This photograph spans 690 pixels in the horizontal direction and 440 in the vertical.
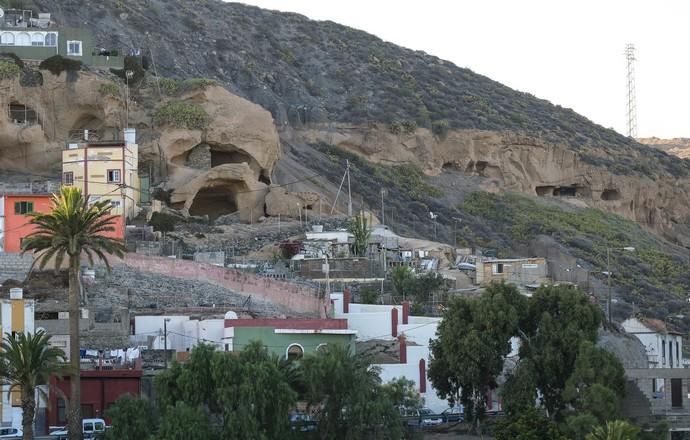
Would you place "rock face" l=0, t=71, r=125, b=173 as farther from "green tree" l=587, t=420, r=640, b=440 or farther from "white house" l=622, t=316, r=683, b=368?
"green tree" l=587, t=420, r=640, b=440

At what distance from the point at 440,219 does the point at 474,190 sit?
9.10 metres

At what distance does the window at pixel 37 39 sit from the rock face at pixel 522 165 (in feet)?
86.0

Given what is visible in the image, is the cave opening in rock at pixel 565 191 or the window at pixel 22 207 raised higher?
the cave opening in rock at pixel 565 191

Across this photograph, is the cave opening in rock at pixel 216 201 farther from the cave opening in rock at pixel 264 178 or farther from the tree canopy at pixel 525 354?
the tree canopy at pixel 525 354

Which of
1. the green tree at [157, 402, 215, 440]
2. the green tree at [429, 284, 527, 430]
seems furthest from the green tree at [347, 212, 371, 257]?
the green tree at [157, 402, 215, 440]

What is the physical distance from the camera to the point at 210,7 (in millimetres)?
139750

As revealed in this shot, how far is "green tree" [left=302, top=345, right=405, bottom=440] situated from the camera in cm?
5325

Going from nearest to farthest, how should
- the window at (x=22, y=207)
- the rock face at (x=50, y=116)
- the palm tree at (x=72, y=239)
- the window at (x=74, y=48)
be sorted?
1. the palm tree at (x=72, y=239)
2. the window at (x=22, y=207)
3. the rock face at (x=50, y=116)
4. the window at (x=74, y=48)

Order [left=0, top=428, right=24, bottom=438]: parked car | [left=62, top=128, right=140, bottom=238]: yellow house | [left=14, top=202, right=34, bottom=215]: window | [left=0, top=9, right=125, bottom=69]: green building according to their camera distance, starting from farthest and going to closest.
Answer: [left=0, top=9, right=125, bottom=69]: green building → [left=62, top=128, right=140, bottom=238]: yellow house → [left=14, top=202, right=34, bottom=215]: window → [left=0, top=428, right=24, bottom=438]: parked car

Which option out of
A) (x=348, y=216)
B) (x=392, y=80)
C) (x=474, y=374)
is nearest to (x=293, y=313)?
(x=474, y=374)

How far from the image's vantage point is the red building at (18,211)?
7381 cm

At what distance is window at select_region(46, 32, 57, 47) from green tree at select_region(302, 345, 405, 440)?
44.3 metres

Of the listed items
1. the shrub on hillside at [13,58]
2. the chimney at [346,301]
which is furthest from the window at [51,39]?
the chimney at [346,301]

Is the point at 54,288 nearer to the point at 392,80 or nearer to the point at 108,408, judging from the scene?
the point at 108,408
